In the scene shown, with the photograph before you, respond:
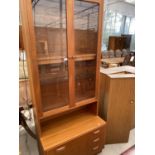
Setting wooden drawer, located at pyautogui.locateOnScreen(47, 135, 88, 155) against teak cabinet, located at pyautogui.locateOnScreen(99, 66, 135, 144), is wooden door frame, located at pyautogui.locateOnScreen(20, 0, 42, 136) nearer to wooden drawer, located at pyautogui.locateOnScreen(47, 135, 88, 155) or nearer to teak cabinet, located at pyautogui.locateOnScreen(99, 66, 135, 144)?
wooden drawer, located at pyautogui.locateOnScreen(47, 135, 88, 155)

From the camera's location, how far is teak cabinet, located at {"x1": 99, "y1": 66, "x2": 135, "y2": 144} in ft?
6.08

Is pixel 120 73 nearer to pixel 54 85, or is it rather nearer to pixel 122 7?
pixel 54 85

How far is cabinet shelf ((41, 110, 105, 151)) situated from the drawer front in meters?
0.05

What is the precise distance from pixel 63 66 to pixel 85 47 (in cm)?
39

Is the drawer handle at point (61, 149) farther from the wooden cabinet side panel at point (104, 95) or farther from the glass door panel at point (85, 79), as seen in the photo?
the wooden cabinet side panel at point (104, 95)

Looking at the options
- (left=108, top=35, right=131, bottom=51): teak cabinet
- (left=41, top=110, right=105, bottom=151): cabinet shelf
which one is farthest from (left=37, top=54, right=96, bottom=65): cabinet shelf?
(left=108, top=35, right=131, bottom=51): teak cabinet

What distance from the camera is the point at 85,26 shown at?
1.66 m

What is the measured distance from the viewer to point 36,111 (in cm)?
145
